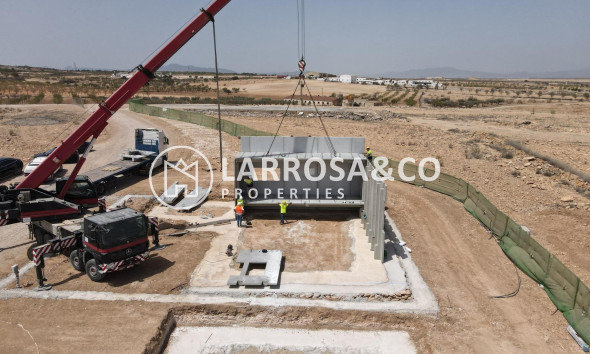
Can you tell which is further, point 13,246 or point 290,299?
point 13,246

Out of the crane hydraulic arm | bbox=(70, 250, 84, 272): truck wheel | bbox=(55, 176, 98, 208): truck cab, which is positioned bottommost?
bbox=(70, 250, 84, 272): truck wheel

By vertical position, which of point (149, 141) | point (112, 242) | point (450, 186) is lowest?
point (450, 186)

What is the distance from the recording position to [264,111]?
53938 millimetres

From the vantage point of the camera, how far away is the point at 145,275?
44.6 feet

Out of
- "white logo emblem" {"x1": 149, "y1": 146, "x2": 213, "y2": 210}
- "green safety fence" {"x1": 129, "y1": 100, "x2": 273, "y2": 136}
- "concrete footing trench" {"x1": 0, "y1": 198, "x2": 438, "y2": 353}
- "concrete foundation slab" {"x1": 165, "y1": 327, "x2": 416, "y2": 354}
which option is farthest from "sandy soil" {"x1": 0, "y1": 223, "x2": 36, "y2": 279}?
"green safety fence" {"x1": 129, "y1": 100, "x2": 273, "y2": 136}

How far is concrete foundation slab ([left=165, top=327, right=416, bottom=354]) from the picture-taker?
34.8ft

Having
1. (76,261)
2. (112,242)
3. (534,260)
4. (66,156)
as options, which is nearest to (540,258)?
(534,260)

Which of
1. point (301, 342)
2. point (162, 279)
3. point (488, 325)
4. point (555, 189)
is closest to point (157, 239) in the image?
point (162, 279)

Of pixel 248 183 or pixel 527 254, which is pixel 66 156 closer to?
pixel 248 183

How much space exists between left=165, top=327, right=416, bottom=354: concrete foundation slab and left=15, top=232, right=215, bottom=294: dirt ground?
2.13 m

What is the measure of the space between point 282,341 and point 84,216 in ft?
30.7

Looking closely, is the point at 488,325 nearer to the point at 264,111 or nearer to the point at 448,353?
the point at 448,353

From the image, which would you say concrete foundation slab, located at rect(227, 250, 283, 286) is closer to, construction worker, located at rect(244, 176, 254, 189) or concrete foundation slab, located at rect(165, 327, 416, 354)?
concrete foundation slab, located at rect(165, 327, 416, 354)

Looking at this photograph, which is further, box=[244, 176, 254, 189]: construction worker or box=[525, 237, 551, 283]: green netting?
box=[244, 176, 254, 189]: construction worker
